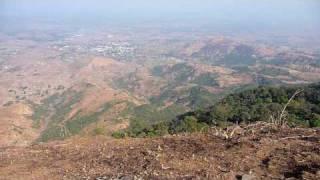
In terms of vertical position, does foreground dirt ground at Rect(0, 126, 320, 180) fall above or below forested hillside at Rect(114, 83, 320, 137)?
above

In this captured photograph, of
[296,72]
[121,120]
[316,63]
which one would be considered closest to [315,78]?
[296,72]

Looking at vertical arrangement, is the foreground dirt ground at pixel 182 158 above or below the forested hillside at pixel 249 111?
above

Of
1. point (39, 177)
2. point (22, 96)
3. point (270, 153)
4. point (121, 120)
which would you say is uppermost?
point (270, 153)

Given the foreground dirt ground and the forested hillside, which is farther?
the forested hillside

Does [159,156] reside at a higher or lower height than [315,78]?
higher

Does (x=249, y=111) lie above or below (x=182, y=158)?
below

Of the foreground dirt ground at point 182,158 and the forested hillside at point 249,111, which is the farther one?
the forested hillside at point 249,111

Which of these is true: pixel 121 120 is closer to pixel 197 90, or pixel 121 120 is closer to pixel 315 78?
pixel 197 90

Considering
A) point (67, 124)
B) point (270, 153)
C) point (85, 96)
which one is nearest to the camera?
point (270, 153)
